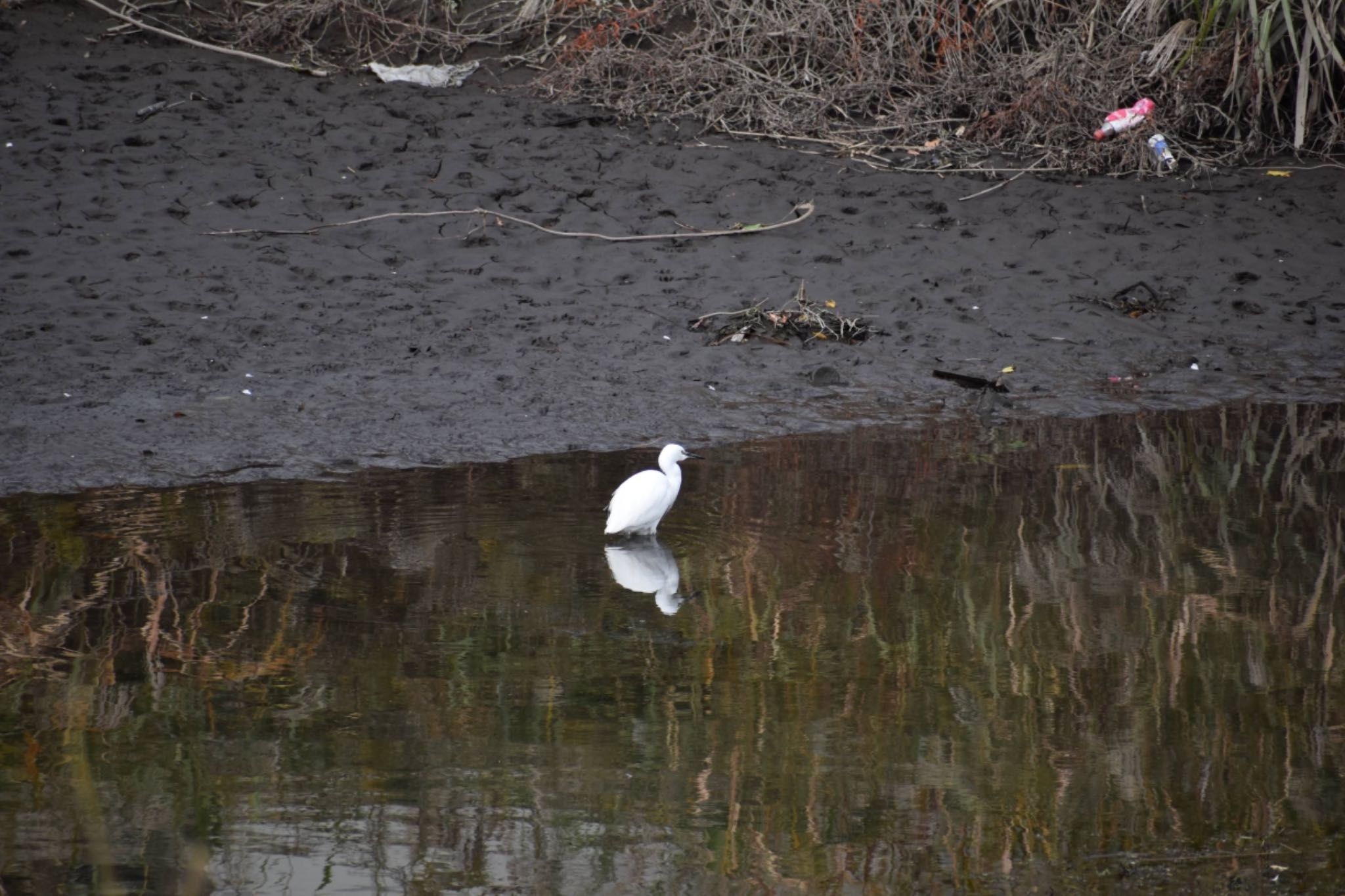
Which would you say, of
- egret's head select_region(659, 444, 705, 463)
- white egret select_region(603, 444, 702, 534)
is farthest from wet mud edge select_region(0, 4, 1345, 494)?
white egret select_region(603, 444, 702, 534)

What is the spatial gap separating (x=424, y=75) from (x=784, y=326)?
499cm

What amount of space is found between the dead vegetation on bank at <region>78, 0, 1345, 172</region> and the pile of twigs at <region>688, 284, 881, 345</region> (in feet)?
9.36

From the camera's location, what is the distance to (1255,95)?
10750 mm

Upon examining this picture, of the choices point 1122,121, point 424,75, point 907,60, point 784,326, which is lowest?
point 784,326

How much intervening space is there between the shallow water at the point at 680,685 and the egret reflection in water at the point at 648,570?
0.05 ft

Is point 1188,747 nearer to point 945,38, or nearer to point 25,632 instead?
point 25,632

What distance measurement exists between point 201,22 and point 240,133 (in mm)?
2489

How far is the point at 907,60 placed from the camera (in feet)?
37.0

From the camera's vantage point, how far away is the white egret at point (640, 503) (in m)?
4.89

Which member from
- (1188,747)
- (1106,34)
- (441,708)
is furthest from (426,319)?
(1106,34)

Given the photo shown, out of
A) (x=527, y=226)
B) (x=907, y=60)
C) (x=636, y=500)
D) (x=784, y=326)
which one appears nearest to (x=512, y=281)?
(x=527, y=226)

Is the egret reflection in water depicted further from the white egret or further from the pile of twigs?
the pile of twigs

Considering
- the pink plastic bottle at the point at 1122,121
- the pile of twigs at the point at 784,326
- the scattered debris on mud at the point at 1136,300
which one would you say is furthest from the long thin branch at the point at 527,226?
the pink plastic bottle at the point at 1122,121

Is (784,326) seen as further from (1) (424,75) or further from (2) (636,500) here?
(1) (424,75)
